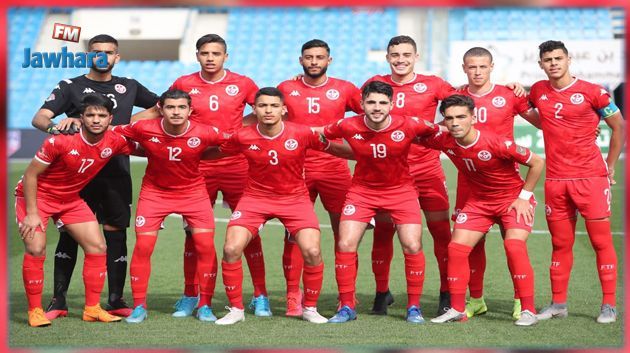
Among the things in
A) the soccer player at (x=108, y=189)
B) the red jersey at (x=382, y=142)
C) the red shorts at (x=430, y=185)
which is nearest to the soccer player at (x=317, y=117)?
the red jersey at (x=382, y=142)

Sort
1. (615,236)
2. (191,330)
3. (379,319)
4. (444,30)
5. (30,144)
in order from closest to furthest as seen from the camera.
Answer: (191,330) → (379,319) → (615,236) → (30,144) → (444,30)

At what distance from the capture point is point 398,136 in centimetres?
638

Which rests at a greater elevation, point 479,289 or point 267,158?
point 267,158

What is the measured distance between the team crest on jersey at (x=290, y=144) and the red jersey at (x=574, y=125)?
5.95 ft

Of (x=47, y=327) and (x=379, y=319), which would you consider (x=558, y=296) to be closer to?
(x=379, y=319)

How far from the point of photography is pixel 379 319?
6574 mm

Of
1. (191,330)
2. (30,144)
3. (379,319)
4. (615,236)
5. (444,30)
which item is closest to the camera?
(191,330)

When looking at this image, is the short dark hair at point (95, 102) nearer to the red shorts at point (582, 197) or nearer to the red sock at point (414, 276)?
the red sock at point (414, 276)

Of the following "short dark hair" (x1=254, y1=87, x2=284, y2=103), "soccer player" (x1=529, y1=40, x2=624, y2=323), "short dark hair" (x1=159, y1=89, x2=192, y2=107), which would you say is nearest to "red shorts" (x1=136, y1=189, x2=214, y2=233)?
"short dark hair" (x1=159, y1=89, x2=192, y2=107)

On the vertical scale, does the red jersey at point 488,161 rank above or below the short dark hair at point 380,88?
below

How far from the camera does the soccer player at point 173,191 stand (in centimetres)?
645

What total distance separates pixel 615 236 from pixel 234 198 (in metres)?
5.98

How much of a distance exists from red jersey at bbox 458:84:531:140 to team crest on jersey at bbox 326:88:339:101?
3.18ft

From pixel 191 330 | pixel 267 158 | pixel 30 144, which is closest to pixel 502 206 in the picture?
pixel 267 158
